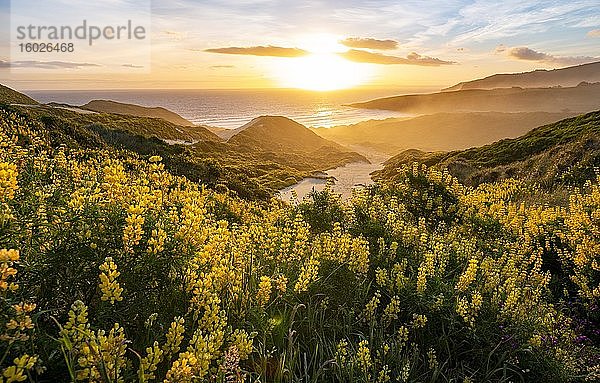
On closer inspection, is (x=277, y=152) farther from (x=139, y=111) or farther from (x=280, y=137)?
(x=139, y=111)

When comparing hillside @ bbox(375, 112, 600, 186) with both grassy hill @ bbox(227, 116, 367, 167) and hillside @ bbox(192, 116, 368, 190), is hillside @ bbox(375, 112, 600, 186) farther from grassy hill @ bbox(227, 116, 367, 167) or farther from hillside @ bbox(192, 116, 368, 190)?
grassy hill @ bbox(227, 116, 367, 167)

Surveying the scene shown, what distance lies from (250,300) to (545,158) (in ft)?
89.5

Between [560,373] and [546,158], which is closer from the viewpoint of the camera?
[560,373]

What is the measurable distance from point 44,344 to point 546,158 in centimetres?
2881

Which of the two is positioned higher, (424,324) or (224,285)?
(224,285)

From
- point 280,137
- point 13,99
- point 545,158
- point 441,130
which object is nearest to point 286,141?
point 280,137

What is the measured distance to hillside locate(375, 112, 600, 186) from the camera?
67.1 feet

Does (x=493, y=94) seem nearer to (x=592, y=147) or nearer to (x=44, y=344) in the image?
(x=592, y=147)

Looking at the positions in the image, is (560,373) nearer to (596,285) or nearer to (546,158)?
(596,285)

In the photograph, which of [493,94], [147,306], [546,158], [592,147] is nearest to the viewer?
[147,306]

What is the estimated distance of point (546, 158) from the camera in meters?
26.4

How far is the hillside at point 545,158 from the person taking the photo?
2045 cm

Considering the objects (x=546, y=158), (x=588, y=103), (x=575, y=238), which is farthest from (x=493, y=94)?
(x=575, y=238)

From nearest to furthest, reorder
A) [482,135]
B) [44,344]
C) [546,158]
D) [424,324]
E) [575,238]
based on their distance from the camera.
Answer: [44,344] < [424,324] < [575,238] < [546,158] < [482,135]
